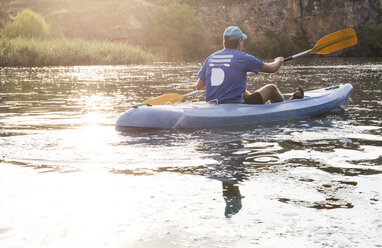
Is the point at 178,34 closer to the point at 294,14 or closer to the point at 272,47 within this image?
the point at 272,47

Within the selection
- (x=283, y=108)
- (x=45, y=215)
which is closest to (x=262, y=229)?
(x=45, y=215)

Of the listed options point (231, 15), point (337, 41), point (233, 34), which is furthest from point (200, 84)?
point (231, 15)

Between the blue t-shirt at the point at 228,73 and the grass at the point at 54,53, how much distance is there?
1905 centimetres

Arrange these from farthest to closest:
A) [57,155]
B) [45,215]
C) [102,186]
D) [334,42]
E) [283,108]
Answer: [334,42] < [283,108] < [57,155] < [102,186] < [45,215]

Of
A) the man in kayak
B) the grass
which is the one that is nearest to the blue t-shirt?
the man in kayak

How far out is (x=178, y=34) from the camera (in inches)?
1821

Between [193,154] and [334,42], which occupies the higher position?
[334,42]

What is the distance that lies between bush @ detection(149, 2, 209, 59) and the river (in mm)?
39561

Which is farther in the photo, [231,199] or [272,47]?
[272,47]

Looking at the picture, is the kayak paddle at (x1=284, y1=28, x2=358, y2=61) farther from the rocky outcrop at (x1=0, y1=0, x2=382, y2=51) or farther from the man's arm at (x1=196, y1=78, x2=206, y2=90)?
the rocky outcrop at (x1=0, y1=0, x2=382, y2=51)

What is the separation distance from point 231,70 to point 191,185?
2.98 m

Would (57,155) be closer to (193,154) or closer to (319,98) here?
(193,154)

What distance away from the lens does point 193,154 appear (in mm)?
4793

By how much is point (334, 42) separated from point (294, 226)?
6722mm
